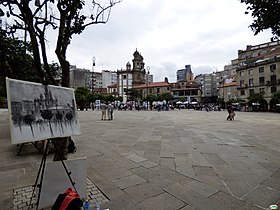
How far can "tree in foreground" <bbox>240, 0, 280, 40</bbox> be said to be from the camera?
4340 mm

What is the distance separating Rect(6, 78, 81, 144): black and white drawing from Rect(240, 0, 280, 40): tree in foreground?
4961mm

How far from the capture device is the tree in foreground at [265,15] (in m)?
4.34

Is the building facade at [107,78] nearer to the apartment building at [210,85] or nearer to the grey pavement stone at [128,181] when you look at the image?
the apartment building at [210,85]

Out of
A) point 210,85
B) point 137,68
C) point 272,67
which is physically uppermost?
point 137,68

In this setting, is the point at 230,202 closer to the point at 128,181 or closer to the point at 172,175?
the point at 172,175

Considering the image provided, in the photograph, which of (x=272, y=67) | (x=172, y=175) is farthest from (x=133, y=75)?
(x=172, y=175)

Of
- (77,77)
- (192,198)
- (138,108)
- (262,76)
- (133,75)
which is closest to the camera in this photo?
(192,198)

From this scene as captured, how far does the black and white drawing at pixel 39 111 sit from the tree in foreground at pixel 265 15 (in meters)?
4.96

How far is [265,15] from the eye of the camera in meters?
4.66

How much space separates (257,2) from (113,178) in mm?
5341

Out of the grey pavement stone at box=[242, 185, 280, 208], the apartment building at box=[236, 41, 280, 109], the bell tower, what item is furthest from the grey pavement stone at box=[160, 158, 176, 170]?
the bell tower

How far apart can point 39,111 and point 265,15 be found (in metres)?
5.60

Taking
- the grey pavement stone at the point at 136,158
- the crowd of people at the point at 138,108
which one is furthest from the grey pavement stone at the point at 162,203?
the crowd of people at the point at 138,108

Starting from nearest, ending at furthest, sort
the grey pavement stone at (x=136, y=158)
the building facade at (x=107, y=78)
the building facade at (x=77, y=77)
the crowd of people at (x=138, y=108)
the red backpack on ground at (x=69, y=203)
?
the red backpack on ground at (x=69, y=203) < the grey pavement stone at (x=136, y=158) < the crowd of people at (x=138, y=108) < the building facade at (x=77, y=77) < the building facade at (x=107, y=78)
